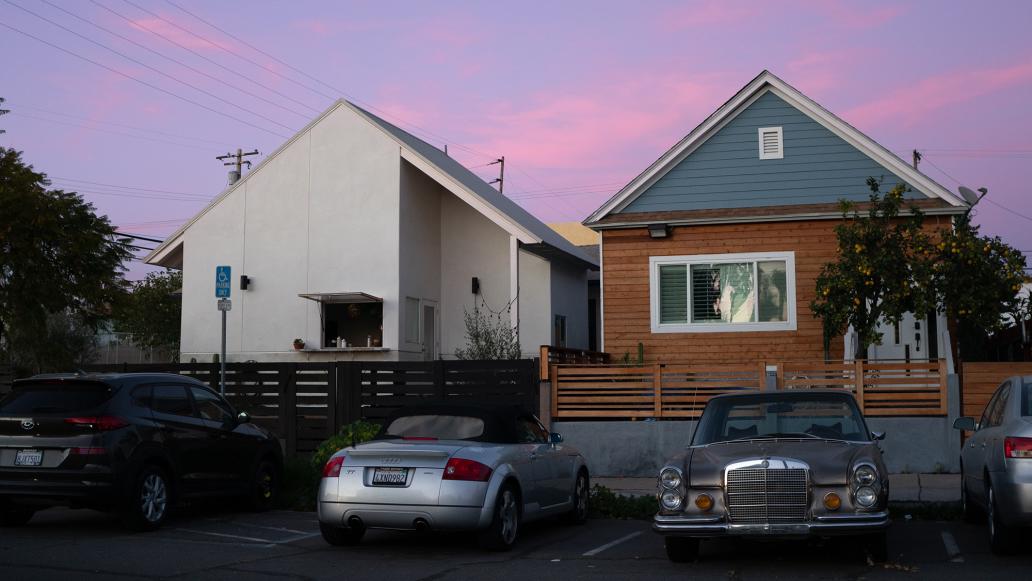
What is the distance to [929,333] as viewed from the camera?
1995 cm

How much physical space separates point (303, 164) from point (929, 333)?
14.1 m

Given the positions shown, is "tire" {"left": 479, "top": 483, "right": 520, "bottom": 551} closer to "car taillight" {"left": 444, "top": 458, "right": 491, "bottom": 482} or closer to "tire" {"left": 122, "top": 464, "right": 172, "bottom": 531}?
"car taillight" {"left": 444, "top": 458, "right": 491, "bottom": 482}

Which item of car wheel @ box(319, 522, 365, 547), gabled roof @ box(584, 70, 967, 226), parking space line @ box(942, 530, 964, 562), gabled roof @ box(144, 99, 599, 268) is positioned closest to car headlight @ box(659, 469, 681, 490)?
parking space line @ box(942, 530, 964, 562)

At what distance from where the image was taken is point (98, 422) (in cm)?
1096

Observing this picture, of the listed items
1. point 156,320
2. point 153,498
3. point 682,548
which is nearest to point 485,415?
point 682,548

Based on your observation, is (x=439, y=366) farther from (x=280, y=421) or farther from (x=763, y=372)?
(x=763, y=372)

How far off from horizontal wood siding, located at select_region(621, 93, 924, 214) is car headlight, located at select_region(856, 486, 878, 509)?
12.0 metres

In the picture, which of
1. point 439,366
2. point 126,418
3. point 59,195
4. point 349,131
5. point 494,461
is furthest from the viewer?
point 349,131

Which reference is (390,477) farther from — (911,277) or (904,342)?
(904,342)

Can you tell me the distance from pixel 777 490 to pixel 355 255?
1673 cm

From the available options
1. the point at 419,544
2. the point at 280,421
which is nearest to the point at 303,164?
the point at 280,421

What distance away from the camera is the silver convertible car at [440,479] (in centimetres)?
953

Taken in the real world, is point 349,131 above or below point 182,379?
above

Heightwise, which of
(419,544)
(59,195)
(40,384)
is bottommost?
(419,544)
